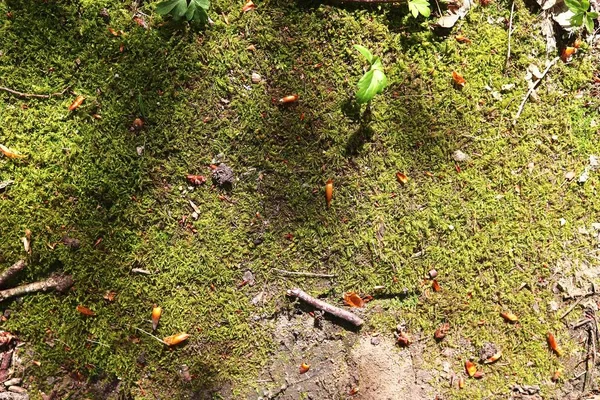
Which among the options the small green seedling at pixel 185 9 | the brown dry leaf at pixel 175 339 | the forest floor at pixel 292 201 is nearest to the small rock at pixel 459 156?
the forest floor at pixel 292 201

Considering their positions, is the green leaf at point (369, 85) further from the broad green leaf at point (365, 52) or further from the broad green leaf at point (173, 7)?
the broad green leaf at point (173, 7)

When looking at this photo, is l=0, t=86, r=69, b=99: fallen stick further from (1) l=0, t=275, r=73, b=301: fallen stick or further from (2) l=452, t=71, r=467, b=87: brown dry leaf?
(2) l=452, t=71, r=467, b=87: brown dry leaf

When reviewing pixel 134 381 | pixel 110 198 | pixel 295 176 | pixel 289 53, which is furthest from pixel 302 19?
pixel 134 381

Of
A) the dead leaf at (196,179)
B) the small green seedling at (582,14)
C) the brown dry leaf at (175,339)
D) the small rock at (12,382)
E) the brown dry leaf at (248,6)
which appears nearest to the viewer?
the small rock at (12,382)

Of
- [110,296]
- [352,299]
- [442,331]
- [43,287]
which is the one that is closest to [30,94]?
[43,287]

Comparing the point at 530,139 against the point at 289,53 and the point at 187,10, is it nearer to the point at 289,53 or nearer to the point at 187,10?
the point at 289,53

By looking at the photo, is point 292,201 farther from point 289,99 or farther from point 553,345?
point 553,345

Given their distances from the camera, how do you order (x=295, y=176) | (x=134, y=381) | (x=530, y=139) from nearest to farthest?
(x=134, y=381), (x=295, y=176), (x=530, y=139)
